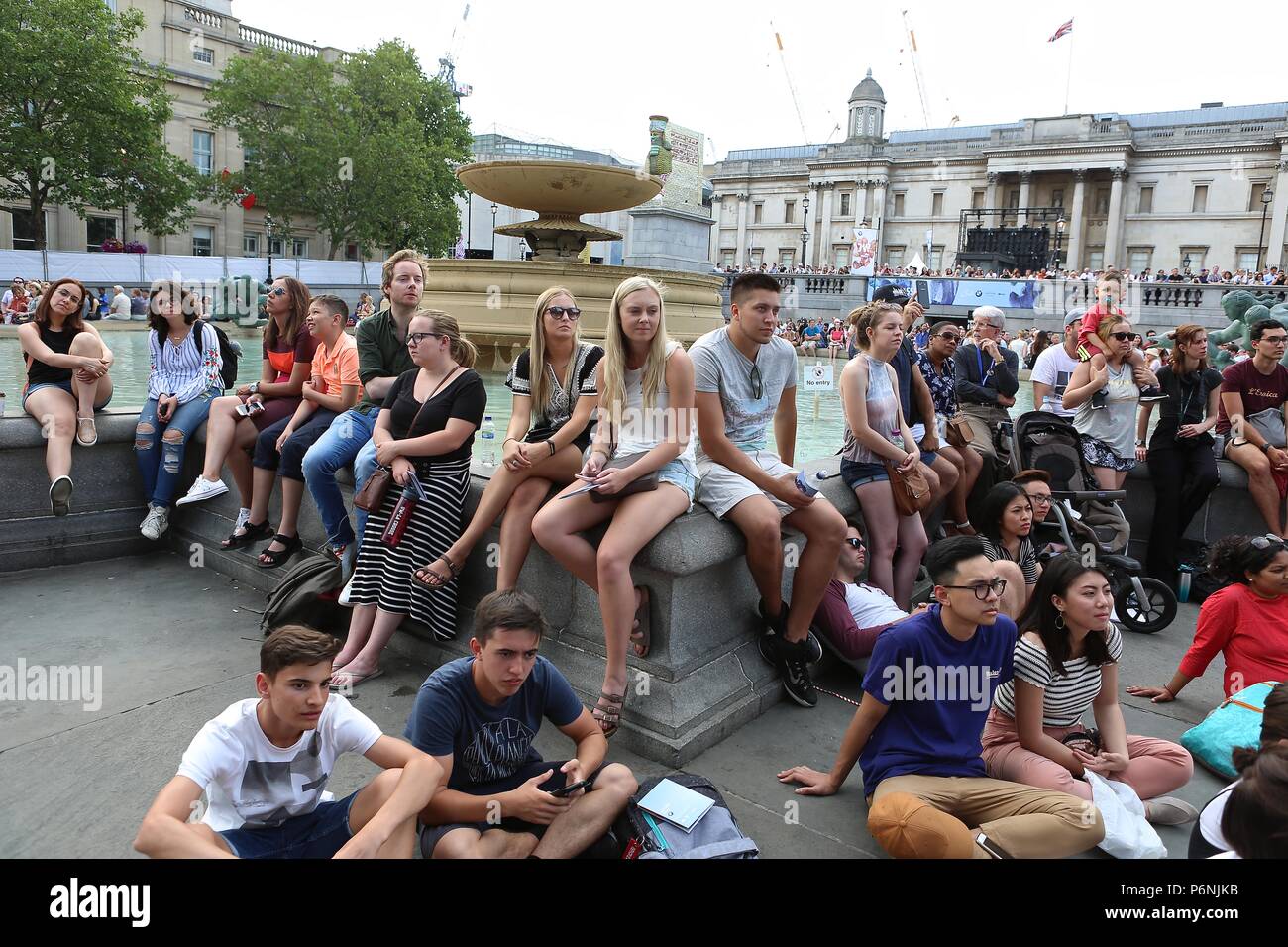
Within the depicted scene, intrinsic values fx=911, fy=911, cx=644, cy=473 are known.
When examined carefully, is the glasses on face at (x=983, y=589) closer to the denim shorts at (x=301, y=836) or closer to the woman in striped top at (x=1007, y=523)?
the woman in striped top at (x=1007, y=523)

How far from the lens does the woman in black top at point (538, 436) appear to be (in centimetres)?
468

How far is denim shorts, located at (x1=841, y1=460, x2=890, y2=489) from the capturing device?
225 inches

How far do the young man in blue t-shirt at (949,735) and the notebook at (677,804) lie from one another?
662mm

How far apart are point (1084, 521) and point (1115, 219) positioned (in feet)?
246

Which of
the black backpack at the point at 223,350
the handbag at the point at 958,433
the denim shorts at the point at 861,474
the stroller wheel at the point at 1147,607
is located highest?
the black backpack at the point at 223,350

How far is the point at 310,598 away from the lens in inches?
209

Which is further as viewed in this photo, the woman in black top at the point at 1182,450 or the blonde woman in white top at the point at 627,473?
the woman in black top at the point at 1182,450

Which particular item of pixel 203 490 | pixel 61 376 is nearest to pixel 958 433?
pixel 203 490

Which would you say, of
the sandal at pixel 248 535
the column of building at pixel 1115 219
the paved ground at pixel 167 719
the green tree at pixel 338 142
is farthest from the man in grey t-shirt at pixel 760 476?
the column of building at pixel 1115 219

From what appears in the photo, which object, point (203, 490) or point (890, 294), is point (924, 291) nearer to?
point (890, 294)

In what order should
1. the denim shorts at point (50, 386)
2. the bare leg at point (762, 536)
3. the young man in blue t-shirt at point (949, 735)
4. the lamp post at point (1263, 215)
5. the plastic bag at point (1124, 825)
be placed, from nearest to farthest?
1. the young man in blue t-shirt at point (949, 735)
2. the plastic bag at point (1124, 825)
3. the bare leg at point (762, 536)
4. the denim shorts at point (50, 386)
5. the lamp post at point (1263, 215)

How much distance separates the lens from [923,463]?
6402 millimetres

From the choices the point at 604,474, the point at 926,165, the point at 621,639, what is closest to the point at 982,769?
the point at 621,639
